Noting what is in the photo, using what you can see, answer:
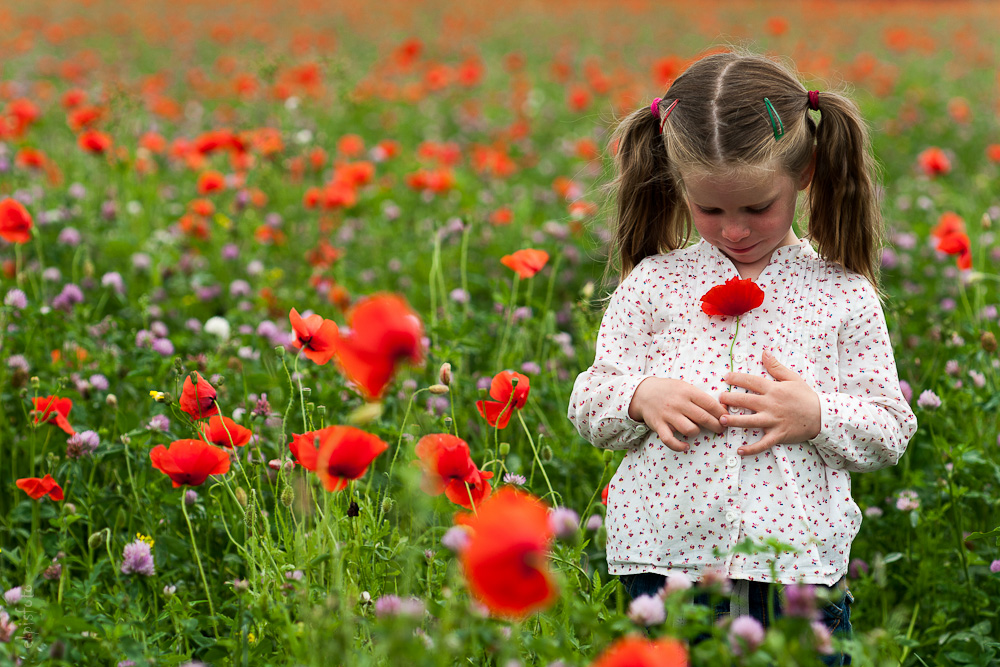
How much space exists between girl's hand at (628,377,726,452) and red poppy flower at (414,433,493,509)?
1.19 ft

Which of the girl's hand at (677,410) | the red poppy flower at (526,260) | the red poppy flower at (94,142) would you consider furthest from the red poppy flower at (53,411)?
the red poppy flower at (94,142)

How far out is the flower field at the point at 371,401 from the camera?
1396 millimetres

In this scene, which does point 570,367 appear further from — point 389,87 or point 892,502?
→ point 389,87

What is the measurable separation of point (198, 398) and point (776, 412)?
3.54ft

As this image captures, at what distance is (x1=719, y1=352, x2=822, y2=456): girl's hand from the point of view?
1.74m

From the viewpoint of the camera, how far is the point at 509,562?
100 cm

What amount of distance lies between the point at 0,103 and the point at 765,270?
6.44 m

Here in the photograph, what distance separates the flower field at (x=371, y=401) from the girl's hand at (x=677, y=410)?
0.56 feet

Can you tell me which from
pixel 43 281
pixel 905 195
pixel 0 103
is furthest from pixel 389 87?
pixel 43 281

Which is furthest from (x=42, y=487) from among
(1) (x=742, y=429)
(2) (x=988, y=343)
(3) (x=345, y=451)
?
(2) (x=988, y=343)

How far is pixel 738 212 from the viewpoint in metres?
1.86

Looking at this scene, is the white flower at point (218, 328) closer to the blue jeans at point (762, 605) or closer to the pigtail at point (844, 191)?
the blue jeans at point (762, 605)

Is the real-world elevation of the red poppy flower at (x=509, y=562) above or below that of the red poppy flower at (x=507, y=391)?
above

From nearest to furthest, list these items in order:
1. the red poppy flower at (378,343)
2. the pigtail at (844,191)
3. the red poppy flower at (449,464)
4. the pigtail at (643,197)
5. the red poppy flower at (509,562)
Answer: the red poppy flower at (509,562) < the red poppy flower at (378,343) < the red poppy flower at (449,464) < the pigtail at (844,191) < the pigtail at (643,197)
